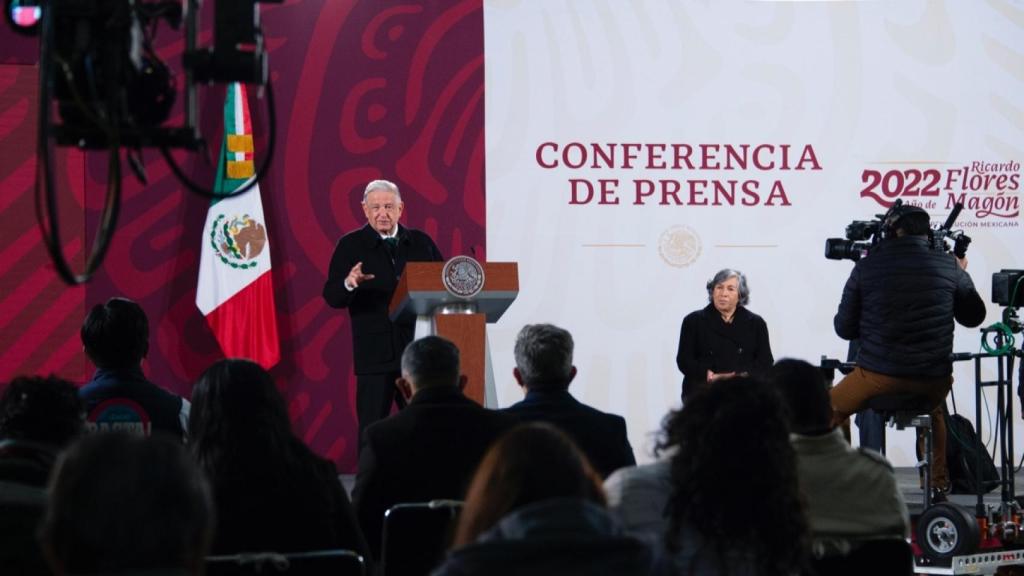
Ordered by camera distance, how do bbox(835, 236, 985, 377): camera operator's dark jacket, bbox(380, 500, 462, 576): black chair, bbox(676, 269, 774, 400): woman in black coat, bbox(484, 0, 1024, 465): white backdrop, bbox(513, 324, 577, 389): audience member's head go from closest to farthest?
bbox(380, 500, 462, 576): black chair < bbox(513, 324, 577, 389): audience member's head < bbox(835, 236, 985, 377): camera operator's dark jacket < bbox(676, 269, 774, 400): woman in black coat < bbox(484, 0, 1024, 465): white backdrop

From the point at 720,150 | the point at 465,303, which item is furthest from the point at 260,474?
the point at 720,150

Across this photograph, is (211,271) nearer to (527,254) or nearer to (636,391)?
(527,254)

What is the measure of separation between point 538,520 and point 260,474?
1205 mm

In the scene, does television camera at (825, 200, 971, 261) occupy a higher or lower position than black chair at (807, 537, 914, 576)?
higher

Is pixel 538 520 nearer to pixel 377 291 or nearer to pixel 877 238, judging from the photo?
pixel 377 291

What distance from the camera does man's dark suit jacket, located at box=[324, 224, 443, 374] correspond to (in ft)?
18.3

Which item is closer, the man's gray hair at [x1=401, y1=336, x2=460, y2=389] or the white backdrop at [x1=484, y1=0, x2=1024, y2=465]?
the man's gray hair at [x1=401, y1=336, x2=460, y2=389]

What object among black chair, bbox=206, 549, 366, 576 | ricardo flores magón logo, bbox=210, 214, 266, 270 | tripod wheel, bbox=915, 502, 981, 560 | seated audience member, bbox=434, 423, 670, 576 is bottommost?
tripod wheel, bbox=915, 502, 981, 560

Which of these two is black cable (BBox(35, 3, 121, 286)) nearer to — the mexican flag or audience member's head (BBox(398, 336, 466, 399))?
audience member's head (BBox(398, 336, 466, 399))

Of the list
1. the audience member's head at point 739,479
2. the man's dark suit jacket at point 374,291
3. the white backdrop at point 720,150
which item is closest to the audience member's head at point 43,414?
the audience member's head at point 739,479

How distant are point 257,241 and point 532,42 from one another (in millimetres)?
1912

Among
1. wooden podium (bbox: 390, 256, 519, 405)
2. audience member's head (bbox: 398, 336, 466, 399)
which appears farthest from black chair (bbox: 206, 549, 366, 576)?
wooden podium (bbox: 390, 256, 519, 405)

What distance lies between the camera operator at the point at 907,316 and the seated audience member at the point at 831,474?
265 centimetres

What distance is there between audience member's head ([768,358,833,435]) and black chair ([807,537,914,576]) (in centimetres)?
23
